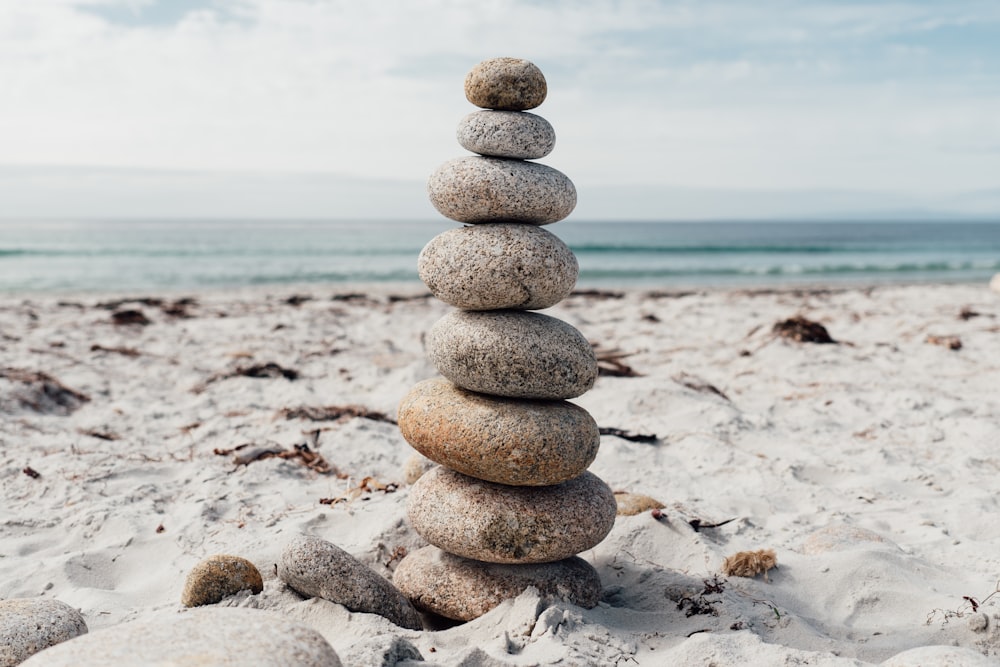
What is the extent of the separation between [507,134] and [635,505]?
255 cm

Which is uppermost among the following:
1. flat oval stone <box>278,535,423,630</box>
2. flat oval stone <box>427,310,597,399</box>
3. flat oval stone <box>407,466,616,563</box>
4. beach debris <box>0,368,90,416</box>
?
flat oval stone <box>427,310,597,399</box>

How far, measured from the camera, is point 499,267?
3836mm

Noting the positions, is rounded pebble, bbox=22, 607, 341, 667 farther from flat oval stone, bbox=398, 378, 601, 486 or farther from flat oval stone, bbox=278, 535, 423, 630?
flat oval stone, bbox=398, 378, 601, 486

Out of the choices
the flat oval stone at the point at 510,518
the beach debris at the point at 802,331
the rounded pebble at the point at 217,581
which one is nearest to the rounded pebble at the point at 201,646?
the rounded pebble at the point at 217,581

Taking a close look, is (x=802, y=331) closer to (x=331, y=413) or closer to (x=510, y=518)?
(x=331, y=413)

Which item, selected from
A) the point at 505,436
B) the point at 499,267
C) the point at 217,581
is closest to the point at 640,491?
the point at 505,436

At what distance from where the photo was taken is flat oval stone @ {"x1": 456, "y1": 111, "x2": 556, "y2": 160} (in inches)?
155

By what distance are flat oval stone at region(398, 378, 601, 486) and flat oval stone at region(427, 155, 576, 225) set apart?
3.23 ft

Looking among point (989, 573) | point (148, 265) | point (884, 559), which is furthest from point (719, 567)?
point (148, 265)

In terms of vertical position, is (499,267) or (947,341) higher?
(499,267)

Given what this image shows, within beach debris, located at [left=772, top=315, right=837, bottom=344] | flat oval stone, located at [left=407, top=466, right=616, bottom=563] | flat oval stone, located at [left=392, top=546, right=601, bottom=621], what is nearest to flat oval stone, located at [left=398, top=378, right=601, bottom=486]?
flat oval stone, located at [left=407, top=466, right=616, bottom=563]

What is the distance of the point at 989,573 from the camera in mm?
4180

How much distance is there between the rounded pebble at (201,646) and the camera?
2461 millimetres

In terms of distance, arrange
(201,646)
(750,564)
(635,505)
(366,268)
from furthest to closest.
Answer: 1. (366,268)
2. (635,505)
3. (750,564)
4. (201,646)
